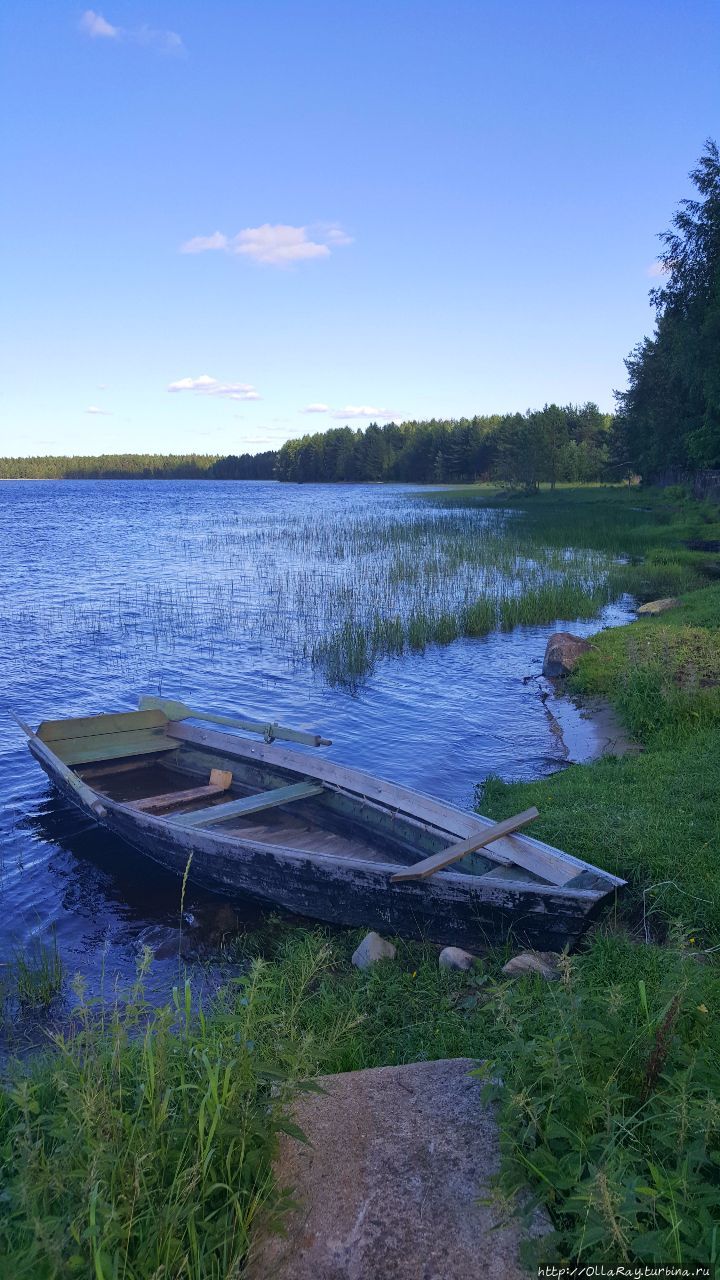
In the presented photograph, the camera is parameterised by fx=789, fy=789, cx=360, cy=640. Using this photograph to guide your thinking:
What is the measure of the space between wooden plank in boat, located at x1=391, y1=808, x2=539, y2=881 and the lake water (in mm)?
1987

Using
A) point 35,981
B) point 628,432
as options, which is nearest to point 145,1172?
point 35,981

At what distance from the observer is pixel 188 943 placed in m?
6.49

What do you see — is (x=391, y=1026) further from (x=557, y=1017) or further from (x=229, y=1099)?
(x=229, y=1099)

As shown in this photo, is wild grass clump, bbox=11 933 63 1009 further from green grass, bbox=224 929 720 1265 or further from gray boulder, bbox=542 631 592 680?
gray boulder, bbox=542 631 592 680

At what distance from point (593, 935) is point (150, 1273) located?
3.53 meters

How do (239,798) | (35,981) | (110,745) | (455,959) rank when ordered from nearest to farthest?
1. (455,959)
2. (35,981)
3. (239,798)
4. (110,745)

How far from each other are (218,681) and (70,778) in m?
7.14

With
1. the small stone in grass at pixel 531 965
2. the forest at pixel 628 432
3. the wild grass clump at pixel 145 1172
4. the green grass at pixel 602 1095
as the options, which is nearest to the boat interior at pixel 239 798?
the small stone in grass at pixel 531 965

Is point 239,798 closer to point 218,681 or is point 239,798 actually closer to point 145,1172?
point 145,1172

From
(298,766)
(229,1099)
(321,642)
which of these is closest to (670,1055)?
(229,1099)

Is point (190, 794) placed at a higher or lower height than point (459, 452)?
lower

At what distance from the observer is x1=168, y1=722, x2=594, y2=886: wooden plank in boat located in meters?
5.61

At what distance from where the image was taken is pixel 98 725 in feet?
31.7

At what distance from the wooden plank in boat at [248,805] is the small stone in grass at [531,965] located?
10.4 ft
